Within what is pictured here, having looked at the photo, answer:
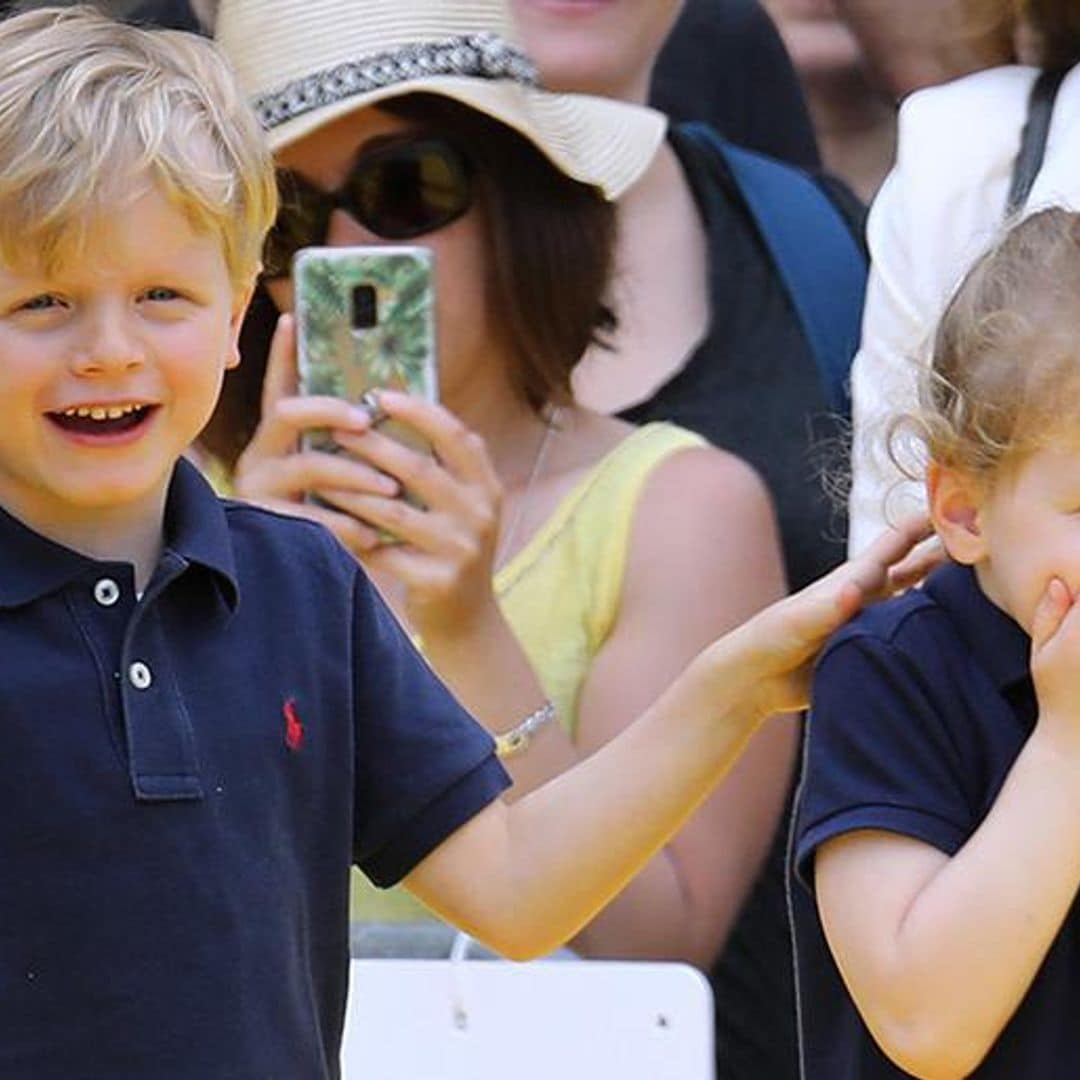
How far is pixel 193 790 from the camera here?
2043 millimetres

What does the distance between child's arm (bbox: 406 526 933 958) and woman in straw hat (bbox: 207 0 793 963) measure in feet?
1.81

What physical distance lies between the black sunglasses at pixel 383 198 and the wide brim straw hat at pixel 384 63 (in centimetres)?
5

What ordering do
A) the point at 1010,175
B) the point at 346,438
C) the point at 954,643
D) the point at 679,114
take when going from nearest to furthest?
the point at 954,643 < the point at 1010,175 < the point at 346,438 < the point at 679,114

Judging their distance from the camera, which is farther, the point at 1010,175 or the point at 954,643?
the point at 1010,175

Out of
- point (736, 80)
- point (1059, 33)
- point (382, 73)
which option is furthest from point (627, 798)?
point (736, 80)

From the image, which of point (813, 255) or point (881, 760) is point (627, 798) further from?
point (813, 255)

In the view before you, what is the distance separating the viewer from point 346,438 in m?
2.90

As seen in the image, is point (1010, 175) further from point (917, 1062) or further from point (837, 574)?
point (917, 1062)

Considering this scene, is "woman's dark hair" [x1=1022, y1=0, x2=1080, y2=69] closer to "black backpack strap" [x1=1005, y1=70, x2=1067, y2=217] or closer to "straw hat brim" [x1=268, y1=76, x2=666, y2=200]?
"black backpack strap" [x1=1005, y1=70, x2=1067, y2=217]

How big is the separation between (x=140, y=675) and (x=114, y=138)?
0.34 meters

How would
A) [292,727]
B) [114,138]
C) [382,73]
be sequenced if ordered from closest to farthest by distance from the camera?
[114,138], [292,727], [382,73]

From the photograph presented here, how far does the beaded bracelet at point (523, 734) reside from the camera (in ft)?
9.42

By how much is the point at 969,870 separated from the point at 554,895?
1.08 ft

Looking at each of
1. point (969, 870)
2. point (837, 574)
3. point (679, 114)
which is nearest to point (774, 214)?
point (679, 114)
